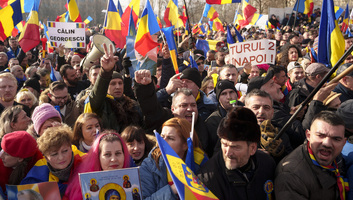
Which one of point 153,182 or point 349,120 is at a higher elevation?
point 349,120

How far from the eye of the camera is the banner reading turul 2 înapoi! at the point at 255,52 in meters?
5.91

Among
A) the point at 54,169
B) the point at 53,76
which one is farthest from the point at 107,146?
the point at 53,76

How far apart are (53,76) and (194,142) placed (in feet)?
16.1

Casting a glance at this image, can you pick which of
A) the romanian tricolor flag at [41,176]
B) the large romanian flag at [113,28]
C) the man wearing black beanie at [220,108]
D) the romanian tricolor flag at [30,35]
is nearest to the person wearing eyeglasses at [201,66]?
the large romanian flag at [113,28]

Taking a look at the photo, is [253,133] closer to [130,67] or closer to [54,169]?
[54,169]

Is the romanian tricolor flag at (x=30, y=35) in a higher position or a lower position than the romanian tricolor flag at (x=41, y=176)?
higher

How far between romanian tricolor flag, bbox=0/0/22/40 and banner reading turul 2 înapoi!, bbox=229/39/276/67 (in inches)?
214

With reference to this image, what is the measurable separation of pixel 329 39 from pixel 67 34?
18.3ft

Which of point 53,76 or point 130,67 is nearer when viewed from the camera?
point 130,67

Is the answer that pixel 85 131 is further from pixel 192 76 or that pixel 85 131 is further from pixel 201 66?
pixel 201 66

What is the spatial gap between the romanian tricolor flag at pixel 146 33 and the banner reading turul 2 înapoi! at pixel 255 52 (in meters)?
1.31

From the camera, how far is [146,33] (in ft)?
19.7

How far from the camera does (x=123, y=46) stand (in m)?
8.45

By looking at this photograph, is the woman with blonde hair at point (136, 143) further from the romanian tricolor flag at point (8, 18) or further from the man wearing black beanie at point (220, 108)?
the romanian tricolor flag at point (8, 18)
